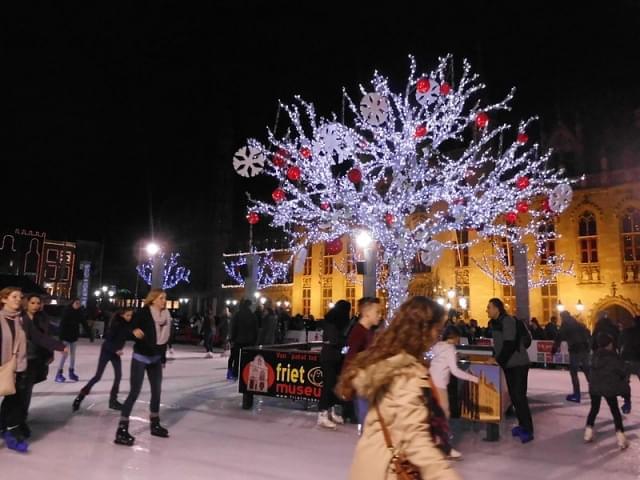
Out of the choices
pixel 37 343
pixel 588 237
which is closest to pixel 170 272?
pixel 588 237

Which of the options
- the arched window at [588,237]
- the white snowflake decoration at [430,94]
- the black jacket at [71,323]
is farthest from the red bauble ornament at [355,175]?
the arched window at [588,237]

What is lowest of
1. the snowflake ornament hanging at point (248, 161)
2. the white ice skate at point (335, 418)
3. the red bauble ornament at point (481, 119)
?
the white ice skate at point (335, 418)

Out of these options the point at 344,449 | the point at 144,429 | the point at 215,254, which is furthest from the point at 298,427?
the point at 215,254

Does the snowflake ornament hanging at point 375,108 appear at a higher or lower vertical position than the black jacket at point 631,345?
Result: higher

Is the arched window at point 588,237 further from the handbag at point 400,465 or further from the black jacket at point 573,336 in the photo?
the handbag at point 400,465

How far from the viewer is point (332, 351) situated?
657 cm

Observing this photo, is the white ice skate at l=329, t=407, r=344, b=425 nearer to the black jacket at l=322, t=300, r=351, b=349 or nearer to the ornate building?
the black jacket at l=322, t=300, r=351, b=349

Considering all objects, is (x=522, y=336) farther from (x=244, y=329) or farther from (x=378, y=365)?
(x=244, y=329)

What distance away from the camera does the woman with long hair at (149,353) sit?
17.6 ft

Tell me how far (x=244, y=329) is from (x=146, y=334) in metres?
4.35

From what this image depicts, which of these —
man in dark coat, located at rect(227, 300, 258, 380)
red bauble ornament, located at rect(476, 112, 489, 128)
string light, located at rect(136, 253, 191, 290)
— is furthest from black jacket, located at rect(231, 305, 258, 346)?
string light, located at rect(136, 253, 191, 290)

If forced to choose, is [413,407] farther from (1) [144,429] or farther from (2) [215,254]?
(2) [215,254]

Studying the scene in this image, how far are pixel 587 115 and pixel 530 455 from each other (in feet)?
89.9

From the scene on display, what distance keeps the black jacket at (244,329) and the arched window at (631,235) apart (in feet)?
66.0
